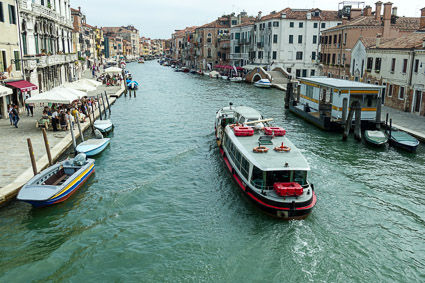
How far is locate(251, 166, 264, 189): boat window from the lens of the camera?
1390 cm

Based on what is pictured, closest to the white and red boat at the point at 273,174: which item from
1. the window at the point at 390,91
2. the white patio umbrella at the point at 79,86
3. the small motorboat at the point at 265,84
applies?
the white patio umbrella at the point at 79,86

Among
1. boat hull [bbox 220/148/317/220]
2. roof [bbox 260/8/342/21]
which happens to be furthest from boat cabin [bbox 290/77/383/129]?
roof [bbox 260/8/342/21]

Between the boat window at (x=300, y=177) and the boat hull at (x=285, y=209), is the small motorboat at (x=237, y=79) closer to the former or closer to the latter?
the boat window at (x=300, y=177)

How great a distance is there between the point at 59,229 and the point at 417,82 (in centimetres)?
2724

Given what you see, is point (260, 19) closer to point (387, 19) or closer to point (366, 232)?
point (387, 19)

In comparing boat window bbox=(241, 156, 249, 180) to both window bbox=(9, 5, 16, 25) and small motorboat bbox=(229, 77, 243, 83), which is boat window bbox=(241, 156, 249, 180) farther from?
small motorboat bbox=(229, 77, 243, 83)

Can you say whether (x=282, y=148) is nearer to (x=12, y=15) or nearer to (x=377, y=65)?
(x=12, y=15)

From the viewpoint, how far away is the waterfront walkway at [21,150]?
14463mm

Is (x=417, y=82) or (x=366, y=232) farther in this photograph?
(x=417, y=82)

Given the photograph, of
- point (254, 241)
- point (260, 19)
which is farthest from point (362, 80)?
point (260, 19)

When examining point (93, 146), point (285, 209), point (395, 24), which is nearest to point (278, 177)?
point (285, 209)

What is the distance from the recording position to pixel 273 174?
1361cm

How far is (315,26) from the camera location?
6769cm

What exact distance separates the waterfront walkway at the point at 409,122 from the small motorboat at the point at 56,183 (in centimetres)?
1899
